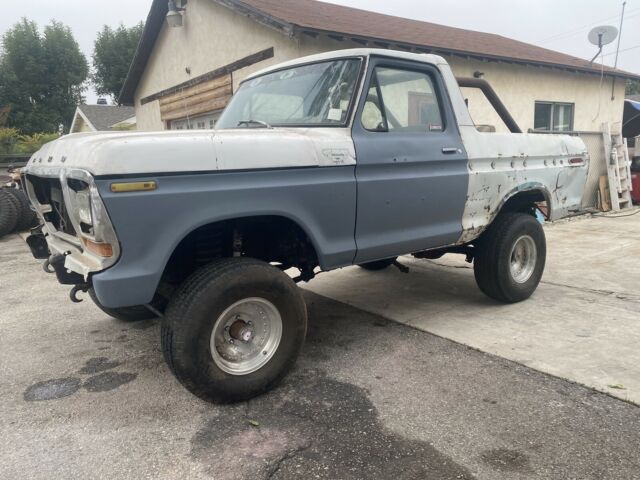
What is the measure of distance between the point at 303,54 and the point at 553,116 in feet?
24.1

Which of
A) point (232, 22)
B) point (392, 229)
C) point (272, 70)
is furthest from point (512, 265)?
point (232, 22)

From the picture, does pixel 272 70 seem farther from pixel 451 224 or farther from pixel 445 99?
pixel 451 224

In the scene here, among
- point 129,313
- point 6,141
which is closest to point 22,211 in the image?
point 129,313

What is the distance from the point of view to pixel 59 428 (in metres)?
2.75

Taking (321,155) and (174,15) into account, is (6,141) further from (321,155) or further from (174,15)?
(321,155)

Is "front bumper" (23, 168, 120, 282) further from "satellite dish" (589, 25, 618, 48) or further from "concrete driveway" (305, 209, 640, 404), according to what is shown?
"satellite dish" (589, 25, 618, 48)

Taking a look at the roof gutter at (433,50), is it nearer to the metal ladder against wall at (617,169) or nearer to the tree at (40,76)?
the metal ladder against wall at (617,169)

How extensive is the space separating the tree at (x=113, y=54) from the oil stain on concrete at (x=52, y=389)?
38850mm

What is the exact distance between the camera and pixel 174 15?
11.4m

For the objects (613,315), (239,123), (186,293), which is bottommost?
(613,315)

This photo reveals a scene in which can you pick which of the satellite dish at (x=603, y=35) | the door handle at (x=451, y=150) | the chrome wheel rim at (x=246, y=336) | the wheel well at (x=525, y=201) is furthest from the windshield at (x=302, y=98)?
the satellite dish at (x=603, y=35)

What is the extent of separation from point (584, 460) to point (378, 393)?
3.75 feet

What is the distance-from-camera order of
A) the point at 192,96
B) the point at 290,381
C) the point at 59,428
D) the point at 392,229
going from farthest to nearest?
the point at 192,96
the point at 392,229
the point at 290,381
the point at 59,428

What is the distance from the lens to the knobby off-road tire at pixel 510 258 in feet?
14.4
